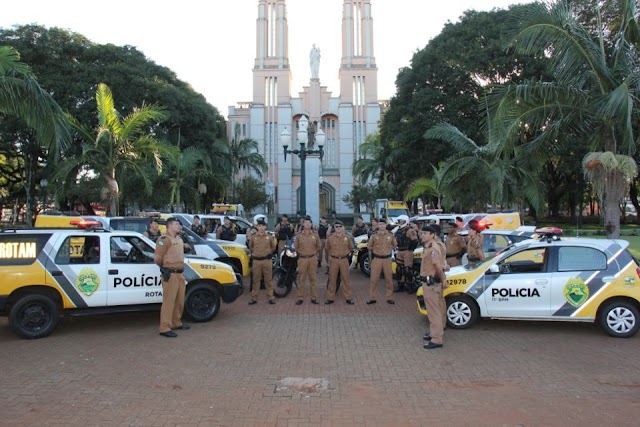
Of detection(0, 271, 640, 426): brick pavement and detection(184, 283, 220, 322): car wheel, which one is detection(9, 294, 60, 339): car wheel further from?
detection(184, 283, 220, 322): car wheel

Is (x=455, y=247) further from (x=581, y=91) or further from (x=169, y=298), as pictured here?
(x=169, y=298)

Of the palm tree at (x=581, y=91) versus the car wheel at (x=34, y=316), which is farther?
the palm tree at (x=581, y=91)

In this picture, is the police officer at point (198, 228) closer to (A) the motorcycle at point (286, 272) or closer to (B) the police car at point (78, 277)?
(A) the motorcycle at point (286, 272)

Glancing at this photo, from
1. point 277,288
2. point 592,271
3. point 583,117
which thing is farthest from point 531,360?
point 583,117

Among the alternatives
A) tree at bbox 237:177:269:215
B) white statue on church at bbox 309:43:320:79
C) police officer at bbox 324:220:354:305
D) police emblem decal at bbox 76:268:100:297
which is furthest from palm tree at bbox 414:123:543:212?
white statue on church at bbox 309:43:320:79

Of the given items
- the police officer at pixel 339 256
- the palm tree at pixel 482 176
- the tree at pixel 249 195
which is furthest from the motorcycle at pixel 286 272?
the tree at pixel 249 195

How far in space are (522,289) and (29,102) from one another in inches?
351

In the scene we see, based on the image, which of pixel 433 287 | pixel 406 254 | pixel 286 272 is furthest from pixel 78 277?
pixel 406 254

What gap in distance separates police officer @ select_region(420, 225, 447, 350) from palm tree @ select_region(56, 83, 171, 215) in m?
12.4

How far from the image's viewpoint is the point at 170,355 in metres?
6.52

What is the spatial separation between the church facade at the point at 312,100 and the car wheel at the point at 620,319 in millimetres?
52185

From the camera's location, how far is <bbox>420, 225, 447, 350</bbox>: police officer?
6832mm

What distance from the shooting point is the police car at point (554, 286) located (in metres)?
7.34

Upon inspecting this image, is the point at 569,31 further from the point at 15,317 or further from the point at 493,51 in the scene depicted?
the point at 493,51
